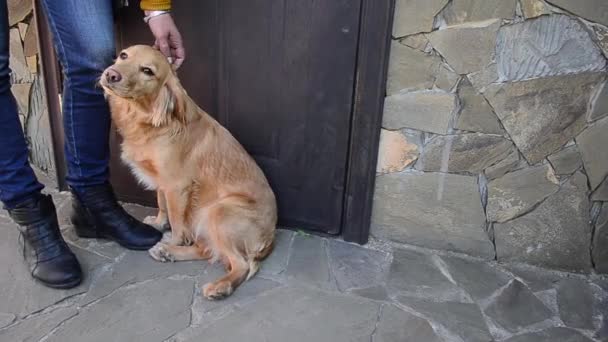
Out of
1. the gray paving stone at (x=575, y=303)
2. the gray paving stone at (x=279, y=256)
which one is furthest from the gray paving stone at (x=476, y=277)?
the gray paving stone at (x=279, y=256)

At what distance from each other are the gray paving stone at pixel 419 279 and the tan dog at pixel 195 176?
A: 0.66m

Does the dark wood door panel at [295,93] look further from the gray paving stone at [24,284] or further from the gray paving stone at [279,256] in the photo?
the gray paving stone at [24,284]

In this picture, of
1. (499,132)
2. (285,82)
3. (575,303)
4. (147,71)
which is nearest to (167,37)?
(147,71)

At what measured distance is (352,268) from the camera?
2.61m

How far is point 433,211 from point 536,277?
0.61 meters

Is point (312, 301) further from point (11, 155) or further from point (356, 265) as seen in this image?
point (11, 155)

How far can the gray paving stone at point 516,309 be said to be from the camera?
2.27 metres

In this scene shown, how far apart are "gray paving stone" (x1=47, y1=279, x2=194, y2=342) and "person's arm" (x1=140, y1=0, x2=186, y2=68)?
105 cm

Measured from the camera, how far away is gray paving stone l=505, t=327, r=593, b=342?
7.14 feet

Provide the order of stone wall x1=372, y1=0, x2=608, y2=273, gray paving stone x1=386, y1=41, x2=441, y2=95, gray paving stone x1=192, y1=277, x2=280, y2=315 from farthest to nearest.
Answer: gray paving stone x1=386, y1=41, x2=441, y2=95, stone wall x1=372, y1=0, x2=608, y2=273, gray paving stone x1=192, y1=277, x2=280, y2=315

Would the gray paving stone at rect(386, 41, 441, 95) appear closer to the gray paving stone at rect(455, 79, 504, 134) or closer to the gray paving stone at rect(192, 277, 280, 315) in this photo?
the gray paving stone at rect(455, 79, 504, 134)

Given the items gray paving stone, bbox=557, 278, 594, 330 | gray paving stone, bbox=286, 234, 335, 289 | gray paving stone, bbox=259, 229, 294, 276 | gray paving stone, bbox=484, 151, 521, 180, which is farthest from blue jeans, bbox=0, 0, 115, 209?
gray paving stone, bbox=557, 278, 594, 330

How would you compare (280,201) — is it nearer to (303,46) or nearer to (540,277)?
(303,46)

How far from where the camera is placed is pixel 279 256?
8.71ft
